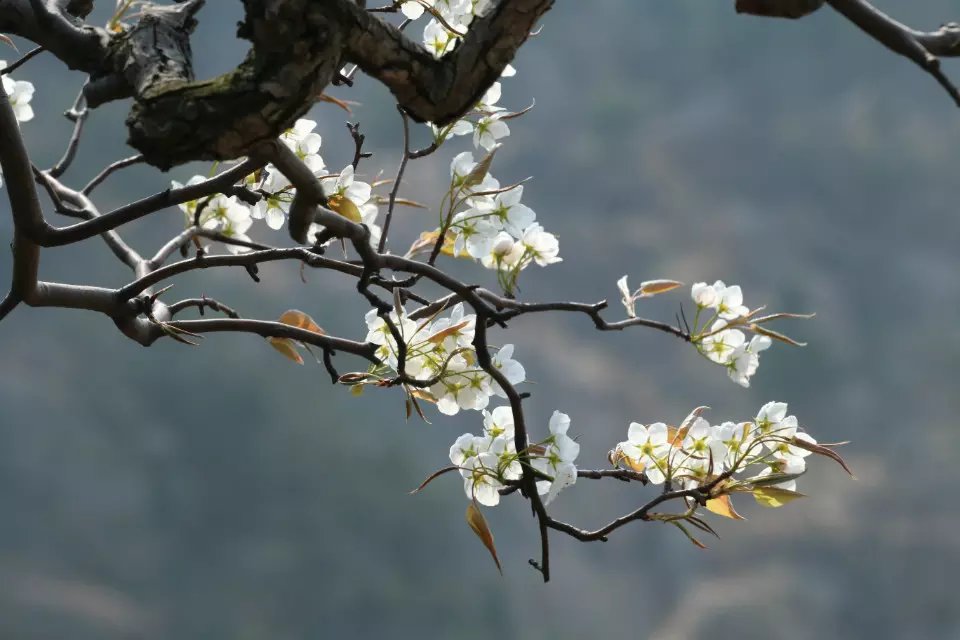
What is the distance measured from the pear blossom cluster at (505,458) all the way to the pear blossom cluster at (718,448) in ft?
0.24

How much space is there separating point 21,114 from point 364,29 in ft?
1.83

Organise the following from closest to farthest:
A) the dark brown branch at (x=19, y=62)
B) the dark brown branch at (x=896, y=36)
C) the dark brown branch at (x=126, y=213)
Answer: the dark brown branch at (x=896, y=36), the dark brown branch at (x=126, y=213), the dark brown branch at (x=19, y=62)

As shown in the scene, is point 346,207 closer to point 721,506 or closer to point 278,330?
point 278,330

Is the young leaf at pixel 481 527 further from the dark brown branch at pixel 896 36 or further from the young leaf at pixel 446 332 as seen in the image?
the dark brown branch at pixel 896 36

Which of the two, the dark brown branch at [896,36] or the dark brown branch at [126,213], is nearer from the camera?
the dark brown branch at [896,36]

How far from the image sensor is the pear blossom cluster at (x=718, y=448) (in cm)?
76

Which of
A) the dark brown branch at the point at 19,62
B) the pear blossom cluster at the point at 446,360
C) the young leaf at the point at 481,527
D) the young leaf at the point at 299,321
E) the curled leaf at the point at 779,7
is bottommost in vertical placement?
the young leaf at the point at 481,527

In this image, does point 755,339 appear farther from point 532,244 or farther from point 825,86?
point 825,86

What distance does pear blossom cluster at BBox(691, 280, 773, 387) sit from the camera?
0.80 metres

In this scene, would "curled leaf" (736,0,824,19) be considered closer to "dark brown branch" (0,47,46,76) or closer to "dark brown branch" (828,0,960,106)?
"dark brown branch" (828,0,960,106)

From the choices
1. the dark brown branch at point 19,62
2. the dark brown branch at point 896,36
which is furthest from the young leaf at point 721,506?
the dark brown branch at point 19,62

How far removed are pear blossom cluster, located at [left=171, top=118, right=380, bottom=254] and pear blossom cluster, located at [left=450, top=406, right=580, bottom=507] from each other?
18cm

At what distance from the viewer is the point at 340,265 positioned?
2.36 feet

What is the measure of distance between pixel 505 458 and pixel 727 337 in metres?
0.21
